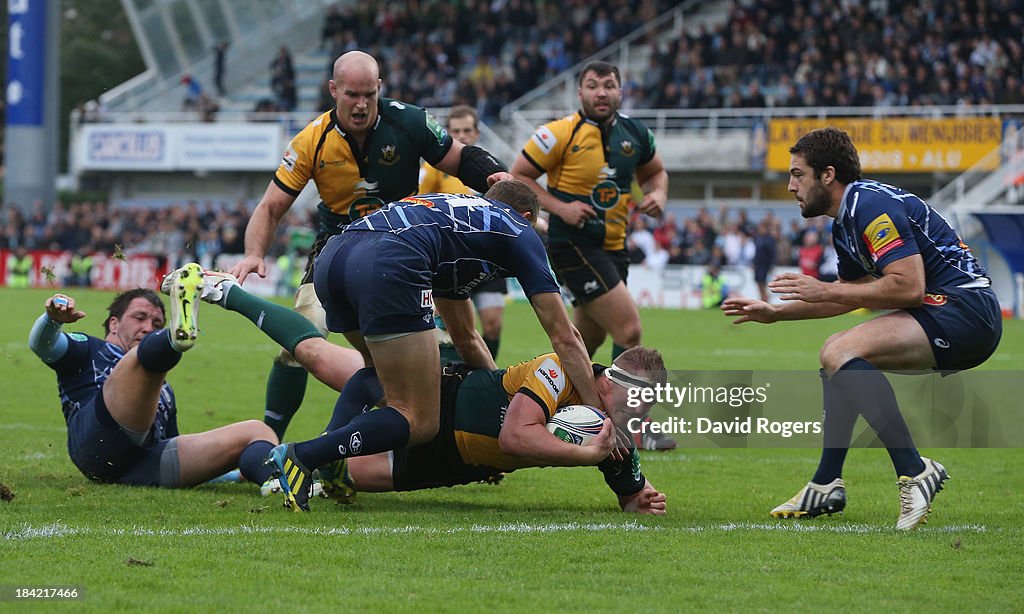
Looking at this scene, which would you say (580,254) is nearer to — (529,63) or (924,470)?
(924,470)

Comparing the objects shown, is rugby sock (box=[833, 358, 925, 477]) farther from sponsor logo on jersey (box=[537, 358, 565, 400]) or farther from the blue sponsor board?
the blue sponsor board

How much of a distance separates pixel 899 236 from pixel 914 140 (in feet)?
81.1

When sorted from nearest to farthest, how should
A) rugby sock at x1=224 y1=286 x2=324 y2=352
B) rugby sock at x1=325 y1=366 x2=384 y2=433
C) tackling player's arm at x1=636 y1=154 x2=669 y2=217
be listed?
rugby sock at x1=325 y1=366 x2=384 y2=433
rugby sock at x1=224 y1=286 x2=324 y2=352
tackling player's arm at x1=636 y1=154 x2=669 y2=217

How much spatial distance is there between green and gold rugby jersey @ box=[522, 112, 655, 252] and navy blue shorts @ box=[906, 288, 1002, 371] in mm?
3816

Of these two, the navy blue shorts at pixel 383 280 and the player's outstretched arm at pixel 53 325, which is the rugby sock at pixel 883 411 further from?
the player's outstretched arm at pixel 53 325

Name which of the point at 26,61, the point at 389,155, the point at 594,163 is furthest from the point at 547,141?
the point at 26,61

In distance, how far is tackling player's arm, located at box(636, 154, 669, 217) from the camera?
9.40 metres

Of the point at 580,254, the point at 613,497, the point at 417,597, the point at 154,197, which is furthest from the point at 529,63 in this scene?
the point at 417,597

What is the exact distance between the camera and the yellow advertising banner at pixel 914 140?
94.2ft

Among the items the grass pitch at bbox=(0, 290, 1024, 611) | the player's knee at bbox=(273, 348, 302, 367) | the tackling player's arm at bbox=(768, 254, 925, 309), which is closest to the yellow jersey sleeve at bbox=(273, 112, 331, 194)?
the player's knee at bbox=(273, 348, 302, 367)

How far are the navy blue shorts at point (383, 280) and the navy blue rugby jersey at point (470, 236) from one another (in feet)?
0.22

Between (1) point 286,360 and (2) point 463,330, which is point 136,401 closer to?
(1) point 286,360

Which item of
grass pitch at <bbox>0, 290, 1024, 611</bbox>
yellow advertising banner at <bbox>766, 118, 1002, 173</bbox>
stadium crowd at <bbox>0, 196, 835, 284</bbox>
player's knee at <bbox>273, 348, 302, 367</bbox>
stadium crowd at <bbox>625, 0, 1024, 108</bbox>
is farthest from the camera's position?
stadium crowd at <bbox>625, 0, 1024, 108</bbox>

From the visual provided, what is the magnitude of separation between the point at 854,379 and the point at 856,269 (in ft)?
2.23
